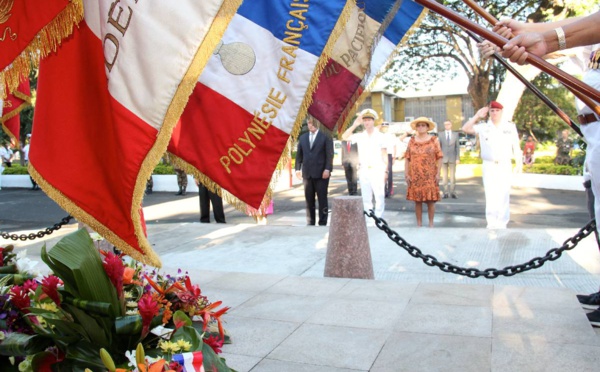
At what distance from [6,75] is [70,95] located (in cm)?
37

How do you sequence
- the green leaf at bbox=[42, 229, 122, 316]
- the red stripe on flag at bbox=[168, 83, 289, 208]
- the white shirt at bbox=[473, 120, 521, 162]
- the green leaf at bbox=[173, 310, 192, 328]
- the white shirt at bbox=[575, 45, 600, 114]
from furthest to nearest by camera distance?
1. the white shirt at bbox=[473, 120, 521, 162]
2. the white shirt at bbox=[575, 45, 600, 114]
3. the red stripe on flag at bbox=[168, 83, 289, 208]
4. the green leaf at bbox=[173, 310, 192, 328]
5. the green leaf at bbox=[42, 229, 122, 316]

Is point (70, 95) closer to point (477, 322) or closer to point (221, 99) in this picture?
point (221, 99)

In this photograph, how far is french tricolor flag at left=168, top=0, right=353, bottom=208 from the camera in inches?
119

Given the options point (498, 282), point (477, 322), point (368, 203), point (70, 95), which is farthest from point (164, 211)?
point (70, 95)

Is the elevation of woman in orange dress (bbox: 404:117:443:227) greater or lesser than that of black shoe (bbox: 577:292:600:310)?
greater

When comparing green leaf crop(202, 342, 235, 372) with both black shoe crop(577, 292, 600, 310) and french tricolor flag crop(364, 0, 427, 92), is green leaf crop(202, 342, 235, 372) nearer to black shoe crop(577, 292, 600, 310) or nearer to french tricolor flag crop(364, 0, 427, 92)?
french tricolor flag crop(364, 0, 427, 92)

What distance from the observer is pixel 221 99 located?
3.05 m

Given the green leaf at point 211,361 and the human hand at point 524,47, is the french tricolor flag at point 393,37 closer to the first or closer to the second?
the human hand at point 524,47

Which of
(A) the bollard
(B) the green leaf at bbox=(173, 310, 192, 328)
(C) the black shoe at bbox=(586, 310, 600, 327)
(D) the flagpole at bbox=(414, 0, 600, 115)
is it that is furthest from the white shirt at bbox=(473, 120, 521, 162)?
(B) the green leaf at bbox=(173, 310, 192, 328)

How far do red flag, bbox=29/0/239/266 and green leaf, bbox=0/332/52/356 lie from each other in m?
0.56

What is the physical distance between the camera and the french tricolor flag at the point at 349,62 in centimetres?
363

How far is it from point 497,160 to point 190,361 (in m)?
7.51

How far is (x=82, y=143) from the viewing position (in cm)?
252

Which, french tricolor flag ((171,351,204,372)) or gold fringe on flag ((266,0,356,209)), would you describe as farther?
gold fringe on flag ((266,0,356,209))
